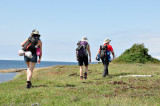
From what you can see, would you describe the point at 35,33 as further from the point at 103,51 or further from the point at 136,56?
the point at 136,56

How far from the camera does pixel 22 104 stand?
679cm

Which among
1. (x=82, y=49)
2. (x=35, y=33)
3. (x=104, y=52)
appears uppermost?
(x=35, y=33)

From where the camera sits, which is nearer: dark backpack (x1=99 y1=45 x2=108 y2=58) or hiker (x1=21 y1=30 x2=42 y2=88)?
hiker (x1=21 y1=30 x2=42 y2=88)

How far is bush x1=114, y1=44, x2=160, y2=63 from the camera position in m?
38.4

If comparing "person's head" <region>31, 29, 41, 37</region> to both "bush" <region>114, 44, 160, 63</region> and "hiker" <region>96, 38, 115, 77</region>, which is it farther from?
"bush" <region>114, 44, 160, 63</region>

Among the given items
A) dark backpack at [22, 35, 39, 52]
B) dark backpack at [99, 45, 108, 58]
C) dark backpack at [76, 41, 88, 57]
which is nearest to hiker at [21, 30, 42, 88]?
dark backpack at [22, 35, 39, 52]

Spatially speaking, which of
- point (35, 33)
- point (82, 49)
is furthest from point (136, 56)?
point (35, 33)

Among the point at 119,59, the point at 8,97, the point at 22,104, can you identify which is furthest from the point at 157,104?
the point at 119,59

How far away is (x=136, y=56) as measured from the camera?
38625 millimetres

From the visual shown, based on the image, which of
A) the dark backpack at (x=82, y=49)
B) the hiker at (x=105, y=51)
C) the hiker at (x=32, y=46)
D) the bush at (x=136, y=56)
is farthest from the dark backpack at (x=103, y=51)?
the bush at (x=136, y=56)

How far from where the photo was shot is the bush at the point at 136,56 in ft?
126

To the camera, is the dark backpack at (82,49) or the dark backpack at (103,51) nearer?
the dark backpack at (82,49)

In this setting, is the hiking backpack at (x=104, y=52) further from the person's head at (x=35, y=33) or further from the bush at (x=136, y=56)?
the bush at (x=136, y=56)

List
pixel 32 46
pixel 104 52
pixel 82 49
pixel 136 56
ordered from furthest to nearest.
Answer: pixel 136 56
pixel 104 52
pixel 82 49
pixel 32 46
